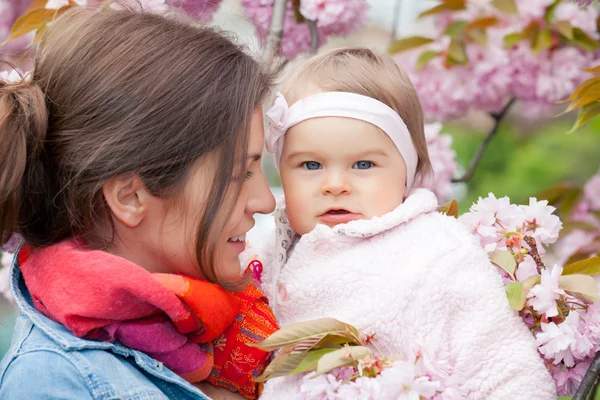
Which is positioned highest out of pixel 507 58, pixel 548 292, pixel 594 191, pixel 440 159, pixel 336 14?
pixel 336 14

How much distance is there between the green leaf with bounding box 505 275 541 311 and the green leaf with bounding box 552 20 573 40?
1363 mm

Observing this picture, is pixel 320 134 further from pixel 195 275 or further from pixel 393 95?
pixel 195 275

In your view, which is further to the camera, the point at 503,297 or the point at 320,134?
the point at 320,134

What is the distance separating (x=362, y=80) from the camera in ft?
5.31

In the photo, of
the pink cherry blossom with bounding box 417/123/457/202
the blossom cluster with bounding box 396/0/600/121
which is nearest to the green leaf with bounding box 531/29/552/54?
the blossom cluster with bounding box 396/0/600/121

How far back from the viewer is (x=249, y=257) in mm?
1783

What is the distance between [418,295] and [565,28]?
1.47 metres

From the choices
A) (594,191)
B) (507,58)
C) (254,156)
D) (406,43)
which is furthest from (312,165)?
(594,191)

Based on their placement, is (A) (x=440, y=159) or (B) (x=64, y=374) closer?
(B) (x=64, y=374)

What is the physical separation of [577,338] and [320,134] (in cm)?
62

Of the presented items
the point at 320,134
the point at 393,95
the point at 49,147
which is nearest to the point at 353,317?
the point at 320,134

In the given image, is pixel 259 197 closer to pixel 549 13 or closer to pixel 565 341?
pixel 565 341

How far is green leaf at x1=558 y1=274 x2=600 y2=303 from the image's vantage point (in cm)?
131

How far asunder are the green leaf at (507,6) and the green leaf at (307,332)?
145 cm
